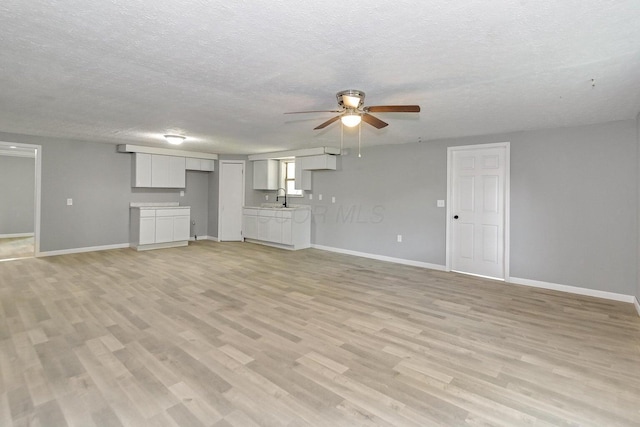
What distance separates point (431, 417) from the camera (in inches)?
72.6

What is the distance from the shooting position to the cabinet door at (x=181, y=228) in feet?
23.9

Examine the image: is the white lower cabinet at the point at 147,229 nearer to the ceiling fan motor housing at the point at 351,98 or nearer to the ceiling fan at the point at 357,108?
the ceiling fan at the point at 357,108

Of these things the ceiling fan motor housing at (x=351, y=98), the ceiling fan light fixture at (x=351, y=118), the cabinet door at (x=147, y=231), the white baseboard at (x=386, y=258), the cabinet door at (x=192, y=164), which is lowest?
the white baseboard at (x=386, y=258)

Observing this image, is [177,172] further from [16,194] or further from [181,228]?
[16,194]

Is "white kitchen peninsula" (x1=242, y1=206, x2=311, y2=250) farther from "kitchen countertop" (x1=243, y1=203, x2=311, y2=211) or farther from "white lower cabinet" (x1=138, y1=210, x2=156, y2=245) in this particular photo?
"white lower cabinet" (x1=138, y1=210, x2=156, y2=245)

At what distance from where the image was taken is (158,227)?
7.01 meters

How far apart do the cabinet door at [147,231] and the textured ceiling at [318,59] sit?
2966 mm

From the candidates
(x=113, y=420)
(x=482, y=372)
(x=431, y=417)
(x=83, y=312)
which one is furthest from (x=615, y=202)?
(x=83, y=312)

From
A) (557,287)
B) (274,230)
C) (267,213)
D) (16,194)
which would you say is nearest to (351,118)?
(557,287)

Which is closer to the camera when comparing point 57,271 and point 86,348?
point 86,348

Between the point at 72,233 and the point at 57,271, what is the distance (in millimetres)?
1758

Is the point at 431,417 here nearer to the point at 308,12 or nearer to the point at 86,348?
the point at 308,12

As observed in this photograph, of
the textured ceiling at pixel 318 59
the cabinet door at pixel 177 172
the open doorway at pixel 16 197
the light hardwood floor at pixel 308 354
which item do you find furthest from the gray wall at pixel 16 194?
the textured ceiling at pixel 318 59

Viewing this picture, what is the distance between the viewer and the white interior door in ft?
27.1
